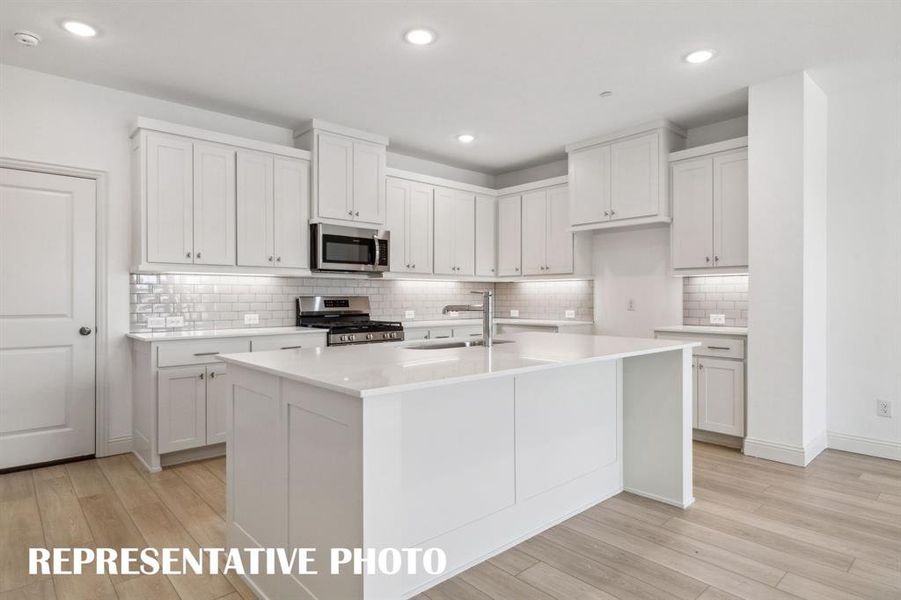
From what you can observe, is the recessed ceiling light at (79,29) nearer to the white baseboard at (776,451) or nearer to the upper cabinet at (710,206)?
the upper cabinet at (710,206)

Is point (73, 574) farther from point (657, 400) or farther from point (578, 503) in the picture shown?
point (657, 400)

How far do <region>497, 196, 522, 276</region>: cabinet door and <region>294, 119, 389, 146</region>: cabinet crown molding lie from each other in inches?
70.1

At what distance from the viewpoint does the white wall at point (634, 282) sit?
4.86 meters

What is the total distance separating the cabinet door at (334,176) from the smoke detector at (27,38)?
194 centimetres

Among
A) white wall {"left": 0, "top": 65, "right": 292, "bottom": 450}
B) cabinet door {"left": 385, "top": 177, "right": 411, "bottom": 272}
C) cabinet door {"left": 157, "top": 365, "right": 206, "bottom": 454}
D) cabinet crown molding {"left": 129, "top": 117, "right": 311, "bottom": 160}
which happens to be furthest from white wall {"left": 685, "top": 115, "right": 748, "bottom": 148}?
cabinet door {"left": 157, "top": 365, "right": 206, "bottom": 454}

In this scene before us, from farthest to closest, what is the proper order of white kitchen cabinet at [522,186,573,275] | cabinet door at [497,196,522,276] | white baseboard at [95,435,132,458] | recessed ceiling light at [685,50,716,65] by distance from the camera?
cabinet door at [497,196,522,276] → white kitchen cabinet at [522,186,573,275] → white baseboard at [95,435,132,458] → recessed ceiling light at [685,50,716,65]

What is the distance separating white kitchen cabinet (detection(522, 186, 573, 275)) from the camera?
550 centimetres

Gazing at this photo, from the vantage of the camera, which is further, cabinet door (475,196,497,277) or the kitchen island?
cabinet door (475,196,497,277)

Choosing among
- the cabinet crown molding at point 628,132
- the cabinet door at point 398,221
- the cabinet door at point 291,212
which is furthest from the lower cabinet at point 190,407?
the cabinet crown molding at point 628,132

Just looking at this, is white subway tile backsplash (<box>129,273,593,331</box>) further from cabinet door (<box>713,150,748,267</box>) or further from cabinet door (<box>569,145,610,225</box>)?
cabinet door (<box>713,150,748,267</box>)

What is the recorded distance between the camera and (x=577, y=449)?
9.07ft

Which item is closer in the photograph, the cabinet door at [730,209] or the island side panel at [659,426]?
the island side panel at [659,426]

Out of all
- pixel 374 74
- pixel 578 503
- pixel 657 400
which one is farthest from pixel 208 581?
pixel 374 74

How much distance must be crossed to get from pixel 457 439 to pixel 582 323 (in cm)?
356
